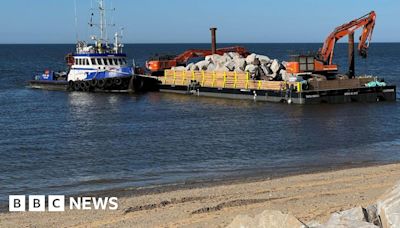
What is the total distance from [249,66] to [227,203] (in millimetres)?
29286

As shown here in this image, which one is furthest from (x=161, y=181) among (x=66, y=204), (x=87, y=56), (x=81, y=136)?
(x=87, y=56)

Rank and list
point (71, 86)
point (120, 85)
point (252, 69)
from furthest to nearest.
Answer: point (71, 86) → point (120, 85) → point (252, 69)

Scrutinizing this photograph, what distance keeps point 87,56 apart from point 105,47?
6.67 feet

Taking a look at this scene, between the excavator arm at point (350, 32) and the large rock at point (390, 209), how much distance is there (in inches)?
1367

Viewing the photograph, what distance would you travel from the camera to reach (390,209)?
6883 mm

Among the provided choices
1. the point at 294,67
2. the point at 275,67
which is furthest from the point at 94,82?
the point at 294,67

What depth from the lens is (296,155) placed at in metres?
19.8

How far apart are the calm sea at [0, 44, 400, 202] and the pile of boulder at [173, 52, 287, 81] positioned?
309 cm

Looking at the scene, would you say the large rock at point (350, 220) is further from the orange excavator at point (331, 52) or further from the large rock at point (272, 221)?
the orange excavator at point (331, 52)

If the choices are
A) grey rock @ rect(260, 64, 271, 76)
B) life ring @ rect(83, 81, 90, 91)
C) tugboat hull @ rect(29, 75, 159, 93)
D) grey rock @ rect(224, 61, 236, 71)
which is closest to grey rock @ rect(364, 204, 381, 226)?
grey rock @ rect(260, 64, 271, 76)

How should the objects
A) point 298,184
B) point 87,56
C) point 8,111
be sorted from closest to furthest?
point 298,184 < point 8,111 < point 87,56

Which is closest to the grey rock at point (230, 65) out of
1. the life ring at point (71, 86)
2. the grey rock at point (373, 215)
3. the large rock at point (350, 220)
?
the life ring at point (71, 86)

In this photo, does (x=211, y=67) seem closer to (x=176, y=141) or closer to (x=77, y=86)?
(x=77, y=86)

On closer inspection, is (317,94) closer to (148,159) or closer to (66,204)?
(148,159)
